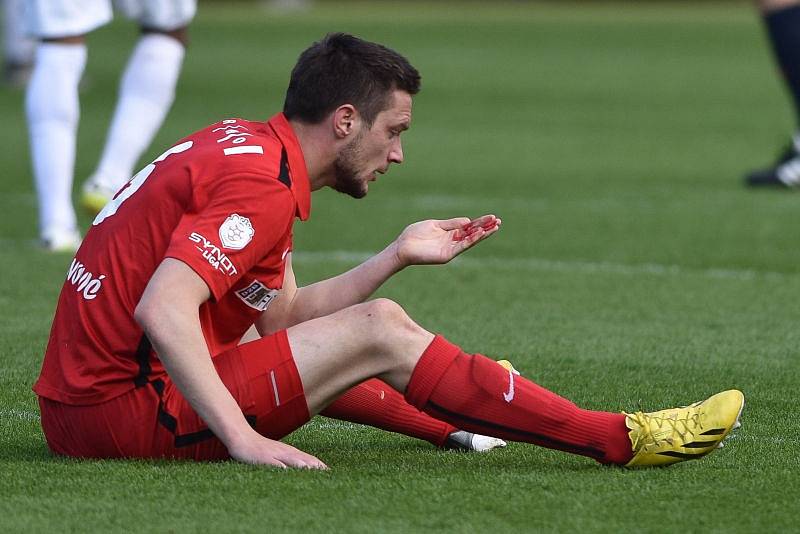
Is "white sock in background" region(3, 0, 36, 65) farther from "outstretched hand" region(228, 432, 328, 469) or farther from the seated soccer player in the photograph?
"outstretched hand" region(228, 432, 328, 469)

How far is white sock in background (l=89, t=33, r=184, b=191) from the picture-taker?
7.54m

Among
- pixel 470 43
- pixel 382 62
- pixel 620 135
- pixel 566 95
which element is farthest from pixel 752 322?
pixel 470 43

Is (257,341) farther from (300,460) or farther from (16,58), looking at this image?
(16,58)

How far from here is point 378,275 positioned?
402 centimetres

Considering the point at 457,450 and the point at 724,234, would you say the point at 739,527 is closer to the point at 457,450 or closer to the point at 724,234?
the point at 457,450

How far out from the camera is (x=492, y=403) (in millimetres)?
3578

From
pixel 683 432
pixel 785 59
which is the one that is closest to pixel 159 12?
pixel 785 59

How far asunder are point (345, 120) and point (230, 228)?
0.46 m

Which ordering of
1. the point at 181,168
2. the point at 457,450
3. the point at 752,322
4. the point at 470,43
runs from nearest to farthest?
the point at 181,168
the point at 457,450
the point at 752,322
the point at 470,43

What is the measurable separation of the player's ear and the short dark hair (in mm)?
12

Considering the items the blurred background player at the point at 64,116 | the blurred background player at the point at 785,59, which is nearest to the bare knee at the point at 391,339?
the blurred background player at the point at 64,116

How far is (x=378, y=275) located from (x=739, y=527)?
3.95 feet

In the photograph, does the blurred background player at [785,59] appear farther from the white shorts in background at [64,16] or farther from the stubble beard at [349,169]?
the stubble beard at [349,169]

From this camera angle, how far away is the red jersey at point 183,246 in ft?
11.4
